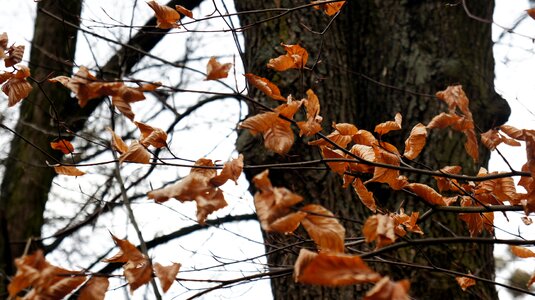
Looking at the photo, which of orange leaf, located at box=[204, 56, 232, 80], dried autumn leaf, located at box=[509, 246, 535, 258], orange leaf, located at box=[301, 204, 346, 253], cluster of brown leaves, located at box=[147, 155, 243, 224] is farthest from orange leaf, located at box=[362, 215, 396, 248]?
dried autumn leaf, located at box=[509, 246, 535, 258]

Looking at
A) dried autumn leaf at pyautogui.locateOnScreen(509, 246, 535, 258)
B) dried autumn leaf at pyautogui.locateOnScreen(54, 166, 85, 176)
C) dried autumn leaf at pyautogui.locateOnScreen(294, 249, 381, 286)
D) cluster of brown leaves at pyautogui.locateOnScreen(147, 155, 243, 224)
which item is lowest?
dried autumn leaf at pyautogui.locateOnScreen(294, 249, 381, 286)

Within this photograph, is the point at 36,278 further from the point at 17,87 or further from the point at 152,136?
the point at 17,87

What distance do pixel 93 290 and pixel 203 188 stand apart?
0.93ft

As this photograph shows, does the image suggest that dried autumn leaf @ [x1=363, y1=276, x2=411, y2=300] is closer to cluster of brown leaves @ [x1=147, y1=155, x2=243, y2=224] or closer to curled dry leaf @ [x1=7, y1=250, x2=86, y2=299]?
cluster of brown leaves @ [x1=147, y1=155, x2=243, y2=224]

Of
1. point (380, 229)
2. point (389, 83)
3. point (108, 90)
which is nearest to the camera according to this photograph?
point (380, 229)

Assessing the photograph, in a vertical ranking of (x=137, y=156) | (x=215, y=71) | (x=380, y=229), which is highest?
(x=215, y=71)

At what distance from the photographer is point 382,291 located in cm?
88

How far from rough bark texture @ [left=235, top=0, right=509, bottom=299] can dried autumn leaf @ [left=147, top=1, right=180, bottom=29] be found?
0.92m

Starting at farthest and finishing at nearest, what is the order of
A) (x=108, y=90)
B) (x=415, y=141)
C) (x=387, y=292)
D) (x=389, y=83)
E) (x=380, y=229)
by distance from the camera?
1. (x=389, y=83)
2. (x=415, y=141)
3. (x=108, y=90)
4. (x=380, y=229)
5. (x=387, y=292)

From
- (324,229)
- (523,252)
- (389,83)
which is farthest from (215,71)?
(389,83)

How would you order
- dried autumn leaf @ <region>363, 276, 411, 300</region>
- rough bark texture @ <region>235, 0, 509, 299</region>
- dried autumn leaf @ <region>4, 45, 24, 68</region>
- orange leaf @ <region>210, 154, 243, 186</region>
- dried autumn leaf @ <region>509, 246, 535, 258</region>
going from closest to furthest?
dried autumn leaf @ <region>363, 276, 411, 300</region> → orange leaf @ <region>210, 154, 243, 186</region> → dried autumn leaf @ <region>4, 45, 24, 68</region> → dried autumn leaf @ <region>509, 246, 535, 258</region> → rough bark texture @ <region>235, 0, 509, 299</region>

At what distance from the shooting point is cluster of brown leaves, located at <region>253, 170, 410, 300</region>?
90 centimetres

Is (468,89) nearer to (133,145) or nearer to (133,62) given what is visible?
(133,145)

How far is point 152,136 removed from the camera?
1490 millimetres
